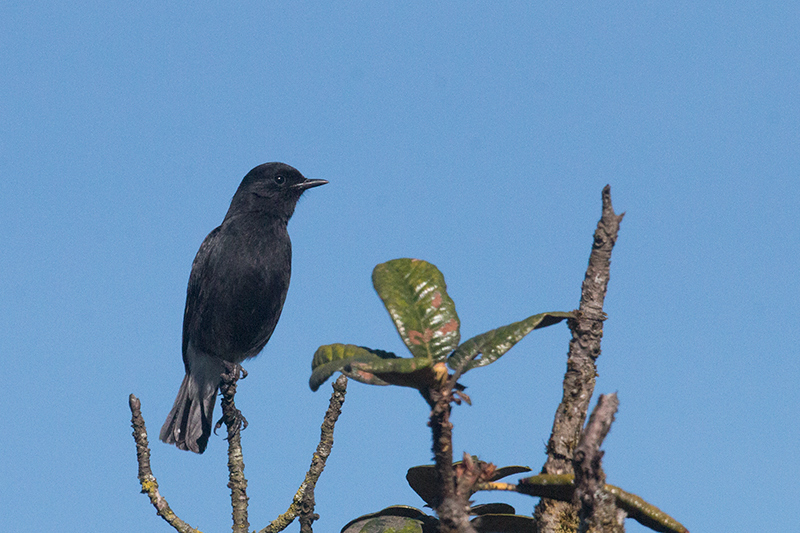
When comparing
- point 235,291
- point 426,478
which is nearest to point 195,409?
point 235,291

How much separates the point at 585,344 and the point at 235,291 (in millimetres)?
6045

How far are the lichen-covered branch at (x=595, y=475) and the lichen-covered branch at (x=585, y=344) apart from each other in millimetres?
655

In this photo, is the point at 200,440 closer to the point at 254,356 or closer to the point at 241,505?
the point at 254,356

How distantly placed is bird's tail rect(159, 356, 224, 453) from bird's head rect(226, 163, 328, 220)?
184cm

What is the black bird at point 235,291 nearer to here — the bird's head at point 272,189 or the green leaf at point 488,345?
the bird's head at point 272,189

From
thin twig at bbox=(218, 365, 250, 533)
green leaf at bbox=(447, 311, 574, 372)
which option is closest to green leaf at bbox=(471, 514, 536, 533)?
green leaf at bbox=(447, 311, 574, 372)

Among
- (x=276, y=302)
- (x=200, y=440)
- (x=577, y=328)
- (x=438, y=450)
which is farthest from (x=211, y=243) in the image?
(x=438, y=450)

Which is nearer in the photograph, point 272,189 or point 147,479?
point 147,479

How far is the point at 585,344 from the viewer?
9.01 ft

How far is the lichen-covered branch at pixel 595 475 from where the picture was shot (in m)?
1.80

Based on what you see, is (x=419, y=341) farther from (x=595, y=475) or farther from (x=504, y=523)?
(x=504, y=523)

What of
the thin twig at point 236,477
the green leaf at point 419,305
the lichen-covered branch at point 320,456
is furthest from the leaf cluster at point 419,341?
the thin twig at point 236,477

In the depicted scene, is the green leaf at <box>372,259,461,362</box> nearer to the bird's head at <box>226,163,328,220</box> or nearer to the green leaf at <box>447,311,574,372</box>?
the green leaf at <box>447,311,574,372</box>

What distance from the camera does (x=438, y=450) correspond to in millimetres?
1966
